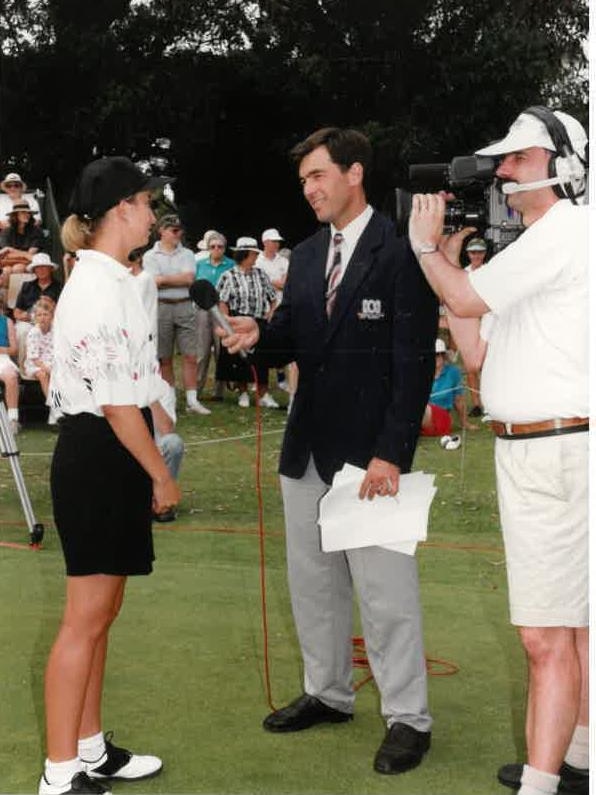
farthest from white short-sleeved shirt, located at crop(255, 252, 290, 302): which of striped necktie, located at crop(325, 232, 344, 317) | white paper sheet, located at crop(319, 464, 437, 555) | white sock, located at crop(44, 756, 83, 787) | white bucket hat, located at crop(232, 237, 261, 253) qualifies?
white sock, located at crop(44, 756, 83, 787)

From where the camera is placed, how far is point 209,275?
13.5 ft

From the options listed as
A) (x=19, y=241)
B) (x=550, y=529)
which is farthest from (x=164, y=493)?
(x=19, y=241)

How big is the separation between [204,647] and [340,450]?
3.78 feet

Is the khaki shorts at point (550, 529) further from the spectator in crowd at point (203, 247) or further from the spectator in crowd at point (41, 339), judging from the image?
the spectator in crowd at point (41, 339)

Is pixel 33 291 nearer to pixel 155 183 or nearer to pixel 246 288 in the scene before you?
pixel 246 288

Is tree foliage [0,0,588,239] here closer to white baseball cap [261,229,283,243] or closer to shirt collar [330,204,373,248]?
white baseball cap [261,229,283,243]

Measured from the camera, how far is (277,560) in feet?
18.2

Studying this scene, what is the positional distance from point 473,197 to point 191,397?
247cm

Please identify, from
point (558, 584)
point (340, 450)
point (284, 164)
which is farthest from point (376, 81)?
point (558, 584)

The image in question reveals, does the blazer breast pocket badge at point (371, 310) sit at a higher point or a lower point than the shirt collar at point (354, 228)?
lower

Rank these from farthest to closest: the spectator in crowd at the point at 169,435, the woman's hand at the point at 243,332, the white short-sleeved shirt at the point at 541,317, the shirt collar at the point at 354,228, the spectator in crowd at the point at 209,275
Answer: the spectator in crowd at the point at 169,435
the spectator in crowd at the point at 209,275
the shirt collar at the point at 354,228
the woman's hand at the point at 243,332
the white short-sleeved shirt at the point at 541,317

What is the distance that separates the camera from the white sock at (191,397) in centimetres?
502

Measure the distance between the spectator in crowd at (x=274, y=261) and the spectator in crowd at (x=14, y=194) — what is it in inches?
32.4

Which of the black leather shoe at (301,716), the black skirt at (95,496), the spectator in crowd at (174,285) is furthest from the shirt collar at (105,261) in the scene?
the spectator in crowd at (174,285)
